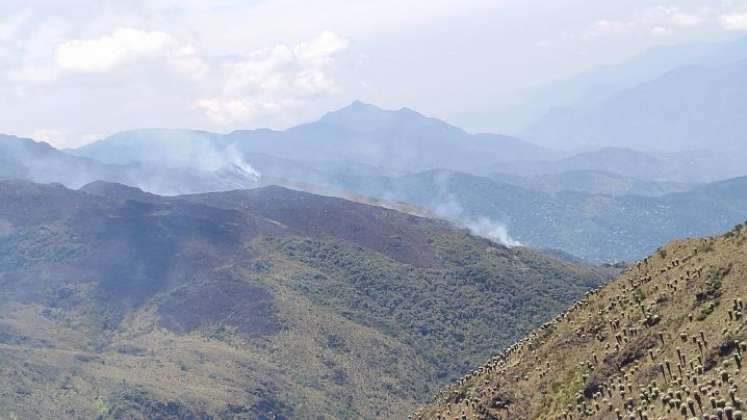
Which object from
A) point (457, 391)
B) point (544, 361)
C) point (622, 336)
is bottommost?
point (457, 391)

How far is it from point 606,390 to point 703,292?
9.99 m

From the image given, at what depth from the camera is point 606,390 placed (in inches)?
2133

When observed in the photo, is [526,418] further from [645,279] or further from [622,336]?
[645,279]

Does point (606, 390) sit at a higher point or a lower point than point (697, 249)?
→ lower

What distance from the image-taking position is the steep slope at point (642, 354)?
43938 millimetres

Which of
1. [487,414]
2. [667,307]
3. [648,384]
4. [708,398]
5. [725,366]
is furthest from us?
[487,414]

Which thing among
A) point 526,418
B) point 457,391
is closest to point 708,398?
point 526,418

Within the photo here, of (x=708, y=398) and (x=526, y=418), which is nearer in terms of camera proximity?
(x=708, y=398)

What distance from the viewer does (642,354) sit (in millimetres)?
56094

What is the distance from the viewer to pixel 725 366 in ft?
143

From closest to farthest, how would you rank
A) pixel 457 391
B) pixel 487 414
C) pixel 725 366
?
1. pixel 725 366
2. pixel 487 414
3. pixel 457 391

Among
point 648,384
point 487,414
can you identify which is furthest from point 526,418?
point 648,384

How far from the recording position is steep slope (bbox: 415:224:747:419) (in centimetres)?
4394

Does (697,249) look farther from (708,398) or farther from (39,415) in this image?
(39,415)
